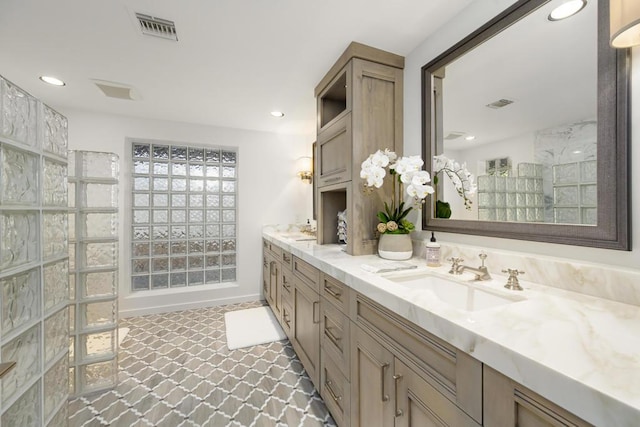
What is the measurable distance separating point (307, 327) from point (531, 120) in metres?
1.64

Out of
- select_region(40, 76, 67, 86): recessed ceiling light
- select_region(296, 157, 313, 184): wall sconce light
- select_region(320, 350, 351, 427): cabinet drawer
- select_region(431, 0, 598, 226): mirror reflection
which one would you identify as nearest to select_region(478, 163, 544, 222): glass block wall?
select_region(431, 0, 598, 226): mirror reflection

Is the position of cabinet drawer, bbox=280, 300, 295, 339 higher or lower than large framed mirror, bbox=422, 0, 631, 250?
lower

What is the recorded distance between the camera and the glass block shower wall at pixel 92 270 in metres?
1.67

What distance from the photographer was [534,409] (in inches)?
19.9

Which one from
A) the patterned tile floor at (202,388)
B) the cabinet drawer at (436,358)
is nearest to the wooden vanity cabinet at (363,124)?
the cabinet drawer at (436,358)

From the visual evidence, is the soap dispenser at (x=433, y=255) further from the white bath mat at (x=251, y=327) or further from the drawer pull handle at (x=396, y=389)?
the white bath mat at (x=251, y=327)

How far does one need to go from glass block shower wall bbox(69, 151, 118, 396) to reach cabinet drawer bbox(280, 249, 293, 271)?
1.21 meters

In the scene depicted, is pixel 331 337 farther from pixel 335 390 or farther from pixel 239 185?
pixel 239 185

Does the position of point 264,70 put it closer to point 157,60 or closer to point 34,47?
point 157,60

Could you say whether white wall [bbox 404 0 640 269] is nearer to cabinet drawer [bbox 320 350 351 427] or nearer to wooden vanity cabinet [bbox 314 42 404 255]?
wooden vanity cabinet [bbox 314 42 404 255]

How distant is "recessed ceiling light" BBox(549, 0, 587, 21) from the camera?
940mm

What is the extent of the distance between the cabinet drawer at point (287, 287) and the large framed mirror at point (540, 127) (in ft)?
3.99

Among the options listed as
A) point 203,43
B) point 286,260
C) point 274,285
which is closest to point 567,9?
point 203,43

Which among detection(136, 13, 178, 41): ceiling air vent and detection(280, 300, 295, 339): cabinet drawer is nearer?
detection(136, 13, 178, 41): ceiling air vent
